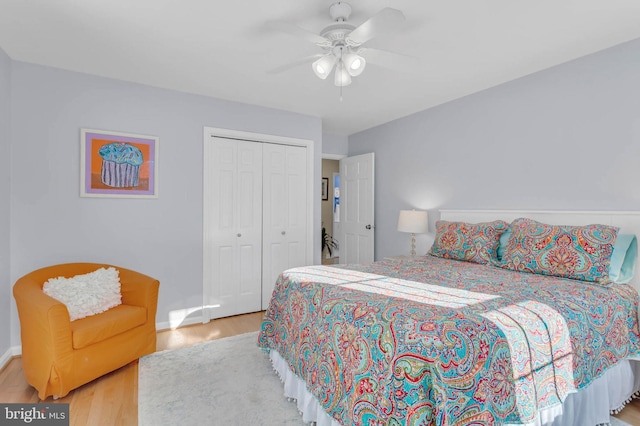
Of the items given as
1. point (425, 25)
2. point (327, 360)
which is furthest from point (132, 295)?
point (425, 25)

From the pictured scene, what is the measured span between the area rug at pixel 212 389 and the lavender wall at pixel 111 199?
865 millimetres

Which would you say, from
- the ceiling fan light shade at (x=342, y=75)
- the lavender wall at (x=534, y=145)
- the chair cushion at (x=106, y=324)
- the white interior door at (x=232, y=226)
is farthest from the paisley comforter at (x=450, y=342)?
the white interior door at (x=232, y=226)

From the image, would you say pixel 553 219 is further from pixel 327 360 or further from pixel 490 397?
pixel 327 360

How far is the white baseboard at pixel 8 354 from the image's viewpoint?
2.42 metres

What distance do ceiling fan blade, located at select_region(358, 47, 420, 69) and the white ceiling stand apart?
23 centimetres

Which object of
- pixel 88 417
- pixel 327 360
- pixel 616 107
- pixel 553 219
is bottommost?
pixel 88 417

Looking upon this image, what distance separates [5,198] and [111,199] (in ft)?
2.32

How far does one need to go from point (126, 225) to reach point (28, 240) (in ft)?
2.32

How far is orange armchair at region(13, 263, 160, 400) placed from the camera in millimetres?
1908

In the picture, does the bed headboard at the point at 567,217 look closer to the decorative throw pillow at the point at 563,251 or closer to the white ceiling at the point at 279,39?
the decorative throw pillow at the point at 563,251

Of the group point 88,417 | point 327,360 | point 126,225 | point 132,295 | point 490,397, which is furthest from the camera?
point 126,225

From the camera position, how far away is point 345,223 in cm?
513

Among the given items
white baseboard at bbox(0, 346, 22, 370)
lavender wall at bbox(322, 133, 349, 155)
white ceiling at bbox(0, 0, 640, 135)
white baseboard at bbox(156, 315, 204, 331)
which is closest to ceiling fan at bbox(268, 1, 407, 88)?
white ceiling at bbox(0, 0, 640, 135)

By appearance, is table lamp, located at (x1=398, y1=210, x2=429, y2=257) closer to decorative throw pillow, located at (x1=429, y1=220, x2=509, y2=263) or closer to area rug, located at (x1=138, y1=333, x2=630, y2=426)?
decorative throw pillow, located at (x1=429, y1=220, x2=509, y2=263)
